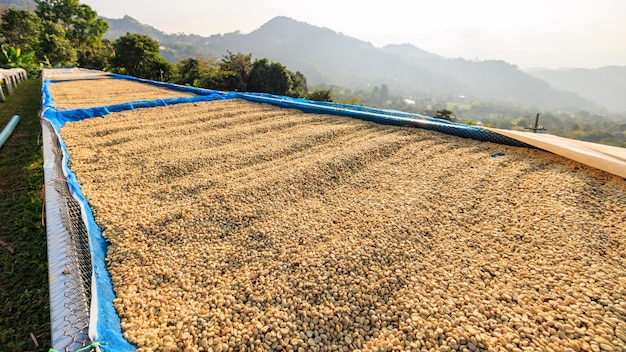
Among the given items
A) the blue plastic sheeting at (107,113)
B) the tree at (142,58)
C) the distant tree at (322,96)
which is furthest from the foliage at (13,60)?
the distant tree at (322,96)

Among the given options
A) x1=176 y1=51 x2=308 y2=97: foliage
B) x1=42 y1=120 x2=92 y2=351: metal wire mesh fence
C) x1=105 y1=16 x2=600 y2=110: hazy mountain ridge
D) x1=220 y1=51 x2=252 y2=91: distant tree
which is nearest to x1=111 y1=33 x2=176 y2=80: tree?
x1=176 y1=51 x2=308 y2=97: foliage

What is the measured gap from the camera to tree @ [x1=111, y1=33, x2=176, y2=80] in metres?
19.3

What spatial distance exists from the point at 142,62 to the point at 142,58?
25 centimetres

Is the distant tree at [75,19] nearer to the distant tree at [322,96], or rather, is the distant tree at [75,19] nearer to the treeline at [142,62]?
the treeline at [142,62]

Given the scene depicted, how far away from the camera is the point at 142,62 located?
63.8ft

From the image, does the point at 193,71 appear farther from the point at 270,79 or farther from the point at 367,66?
the point at 367,66

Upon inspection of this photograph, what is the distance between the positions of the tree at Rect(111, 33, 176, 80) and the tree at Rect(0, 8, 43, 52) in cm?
841

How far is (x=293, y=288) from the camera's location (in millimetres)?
1984

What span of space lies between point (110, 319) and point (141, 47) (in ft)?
72.1

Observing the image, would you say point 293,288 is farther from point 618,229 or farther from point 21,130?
point 21,130

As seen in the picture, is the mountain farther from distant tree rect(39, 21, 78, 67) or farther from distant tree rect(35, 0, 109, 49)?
distant tree rect(39, 21, 78, 67)

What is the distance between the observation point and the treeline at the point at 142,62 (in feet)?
56.0

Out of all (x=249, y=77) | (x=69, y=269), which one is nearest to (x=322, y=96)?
(x=249, y=77)

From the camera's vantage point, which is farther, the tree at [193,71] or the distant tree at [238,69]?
the tree at [193,71]
